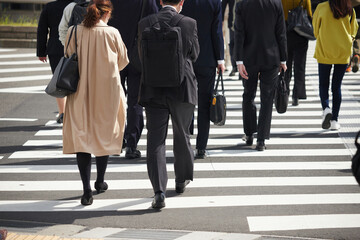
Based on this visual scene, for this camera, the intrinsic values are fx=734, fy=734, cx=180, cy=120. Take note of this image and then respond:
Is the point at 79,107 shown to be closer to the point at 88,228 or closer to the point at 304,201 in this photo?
the point at 88,228

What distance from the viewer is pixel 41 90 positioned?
1334cm

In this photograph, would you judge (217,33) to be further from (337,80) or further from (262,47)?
(337,80)

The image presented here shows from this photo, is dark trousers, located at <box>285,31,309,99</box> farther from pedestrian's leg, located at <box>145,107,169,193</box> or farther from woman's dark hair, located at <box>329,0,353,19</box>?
pedestrian's leg, located at <box>145,107,169,193</box>

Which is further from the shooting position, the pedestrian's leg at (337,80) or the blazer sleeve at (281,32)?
the pedestrian's leg at (337,80)

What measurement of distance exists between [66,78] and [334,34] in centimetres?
467

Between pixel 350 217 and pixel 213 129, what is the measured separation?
4302 mm

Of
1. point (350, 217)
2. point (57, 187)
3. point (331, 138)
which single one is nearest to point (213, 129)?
point (331, 138)

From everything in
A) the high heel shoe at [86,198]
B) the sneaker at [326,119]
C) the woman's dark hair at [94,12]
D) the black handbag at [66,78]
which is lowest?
the sneaker at [326,119]

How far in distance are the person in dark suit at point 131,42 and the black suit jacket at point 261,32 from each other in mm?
1053

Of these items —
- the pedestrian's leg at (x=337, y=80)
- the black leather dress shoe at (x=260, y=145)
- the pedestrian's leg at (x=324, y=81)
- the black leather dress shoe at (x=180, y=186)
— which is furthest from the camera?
the pedestrian's leg at (x=324, y=81)

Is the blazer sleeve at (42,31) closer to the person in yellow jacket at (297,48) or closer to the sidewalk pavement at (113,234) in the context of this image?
the person in yellow jacket at (297,48)

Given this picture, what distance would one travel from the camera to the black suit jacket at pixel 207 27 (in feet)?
25.3

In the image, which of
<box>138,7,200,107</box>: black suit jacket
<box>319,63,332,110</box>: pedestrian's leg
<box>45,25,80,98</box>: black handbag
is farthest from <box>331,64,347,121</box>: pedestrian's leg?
<box>45,25,80,98</box>: black handbag

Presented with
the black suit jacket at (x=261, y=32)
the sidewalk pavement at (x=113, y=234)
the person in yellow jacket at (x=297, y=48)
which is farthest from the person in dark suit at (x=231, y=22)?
the sidewalk pavement at (x=113, y=234)
